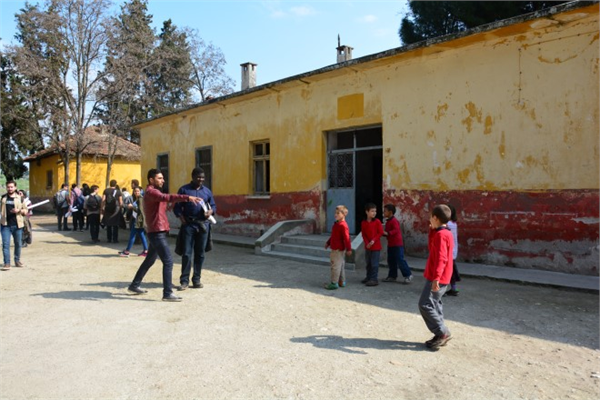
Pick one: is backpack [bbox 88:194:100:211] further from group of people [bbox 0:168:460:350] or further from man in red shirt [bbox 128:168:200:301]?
man in red shirt [bbox 128:168:200:301]

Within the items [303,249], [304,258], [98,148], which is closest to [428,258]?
[304,258]

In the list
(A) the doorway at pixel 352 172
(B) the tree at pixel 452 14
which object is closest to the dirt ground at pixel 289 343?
(A) the doorway at pixel 352 172

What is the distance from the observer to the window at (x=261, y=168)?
1395 centimetres

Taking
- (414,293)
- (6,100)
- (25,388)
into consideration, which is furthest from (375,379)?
(6,100)

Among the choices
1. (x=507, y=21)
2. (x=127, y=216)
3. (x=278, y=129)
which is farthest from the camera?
(x=278, y=129)

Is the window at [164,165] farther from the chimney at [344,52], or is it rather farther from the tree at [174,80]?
the tree at [174,80]

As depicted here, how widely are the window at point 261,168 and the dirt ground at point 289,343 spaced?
667 centimetres

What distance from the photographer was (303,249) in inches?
407

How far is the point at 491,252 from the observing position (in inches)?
332

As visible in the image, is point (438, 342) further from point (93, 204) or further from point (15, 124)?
point (15, 124)

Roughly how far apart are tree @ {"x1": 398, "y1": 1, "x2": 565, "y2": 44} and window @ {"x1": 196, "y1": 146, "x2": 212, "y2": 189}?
963cm

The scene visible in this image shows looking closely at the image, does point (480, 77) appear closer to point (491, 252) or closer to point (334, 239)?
point (491, 252)

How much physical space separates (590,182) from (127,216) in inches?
409

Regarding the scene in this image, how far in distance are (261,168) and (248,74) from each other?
4.34m
